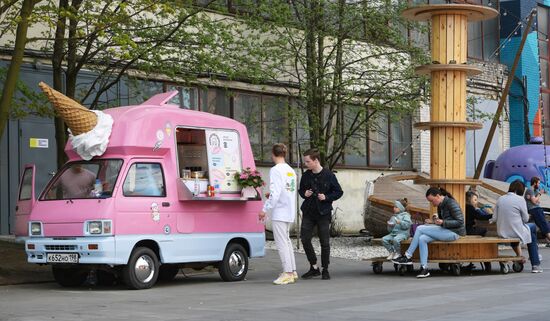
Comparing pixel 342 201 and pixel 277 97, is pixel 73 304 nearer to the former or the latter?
pixel 277 97

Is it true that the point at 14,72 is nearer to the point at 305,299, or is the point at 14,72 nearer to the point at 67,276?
the point at 67,276

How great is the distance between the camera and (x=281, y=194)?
15.1 metres

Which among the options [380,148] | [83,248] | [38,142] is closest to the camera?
→ [83,248]

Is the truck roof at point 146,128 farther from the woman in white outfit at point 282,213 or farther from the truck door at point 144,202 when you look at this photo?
the woman in white outfit at point 282,213

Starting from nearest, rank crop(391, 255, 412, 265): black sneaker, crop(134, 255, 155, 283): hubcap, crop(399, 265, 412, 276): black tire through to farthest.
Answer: crop(134, 255, 155, 283): hubcap, crop(391, 255, 412, 265): black sneaker, crop(399, 265, 412, 276): black tire

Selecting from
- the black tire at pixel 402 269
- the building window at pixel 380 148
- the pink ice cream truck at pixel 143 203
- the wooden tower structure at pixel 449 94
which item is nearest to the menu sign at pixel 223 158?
the pink ice cream truck at pixel 143 203

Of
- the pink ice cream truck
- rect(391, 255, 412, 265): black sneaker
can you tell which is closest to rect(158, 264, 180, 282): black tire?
the pink ice cream truck

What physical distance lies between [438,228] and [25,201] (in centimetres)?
637

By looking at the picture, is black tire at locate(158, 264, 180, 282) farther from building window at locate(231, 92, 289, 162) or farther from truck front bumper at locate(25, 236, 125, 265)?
building window at locate(231, 92, 289, 162)

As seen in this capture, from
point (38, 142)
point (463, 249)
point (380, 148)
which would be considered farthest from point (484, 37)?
point (463, 249)

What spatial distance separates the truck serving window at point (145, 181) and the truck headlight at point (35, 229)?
1345 mm

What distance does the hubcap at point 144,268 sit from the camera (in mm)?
14312

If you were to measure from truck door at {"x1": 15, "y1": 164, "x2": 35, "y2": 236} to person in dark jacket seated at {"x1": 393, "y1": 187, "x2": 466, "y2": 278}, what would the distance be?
5777 mm

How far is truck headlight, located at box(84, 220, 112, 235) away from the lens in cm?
1390
